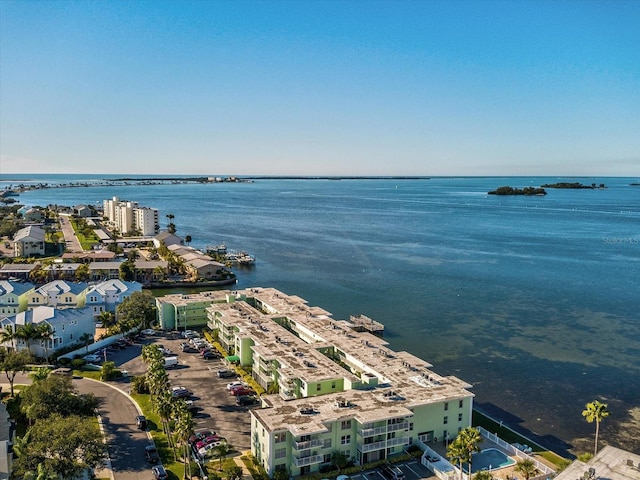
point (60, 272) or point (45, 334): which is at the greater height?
point (45, 334)

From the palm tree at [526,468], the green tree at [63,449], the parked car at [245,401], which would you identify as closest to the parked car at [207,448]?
the green tree at [63,449]

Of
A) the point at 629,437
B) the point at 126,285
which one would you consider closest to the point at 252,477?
the point at 629,437

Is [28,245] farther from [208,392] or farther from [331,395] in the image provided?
[331,395]

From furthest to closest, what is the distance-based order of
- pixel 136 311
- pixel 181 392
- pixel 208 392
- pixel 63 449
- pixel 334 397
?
pixel 136 311 < pixel 208 392 < pixel 181 392 < pixel 334 397 < pixel 63 449

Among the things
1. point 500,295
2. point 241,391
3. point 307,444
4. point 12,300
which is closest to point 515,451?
point 307,444

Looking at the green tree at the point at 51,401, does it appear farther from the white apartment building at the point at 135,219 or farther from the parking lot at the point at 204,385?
the white apartment building at the point at 135,219

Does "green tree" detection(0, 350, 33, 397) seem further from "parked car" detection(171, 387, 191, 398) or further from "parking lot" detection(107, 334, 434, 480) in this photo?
"parked car" detection(171, 387, 191, 398)

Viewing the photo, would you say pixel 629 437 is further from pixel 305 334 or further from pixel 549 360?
pixel 305 334
